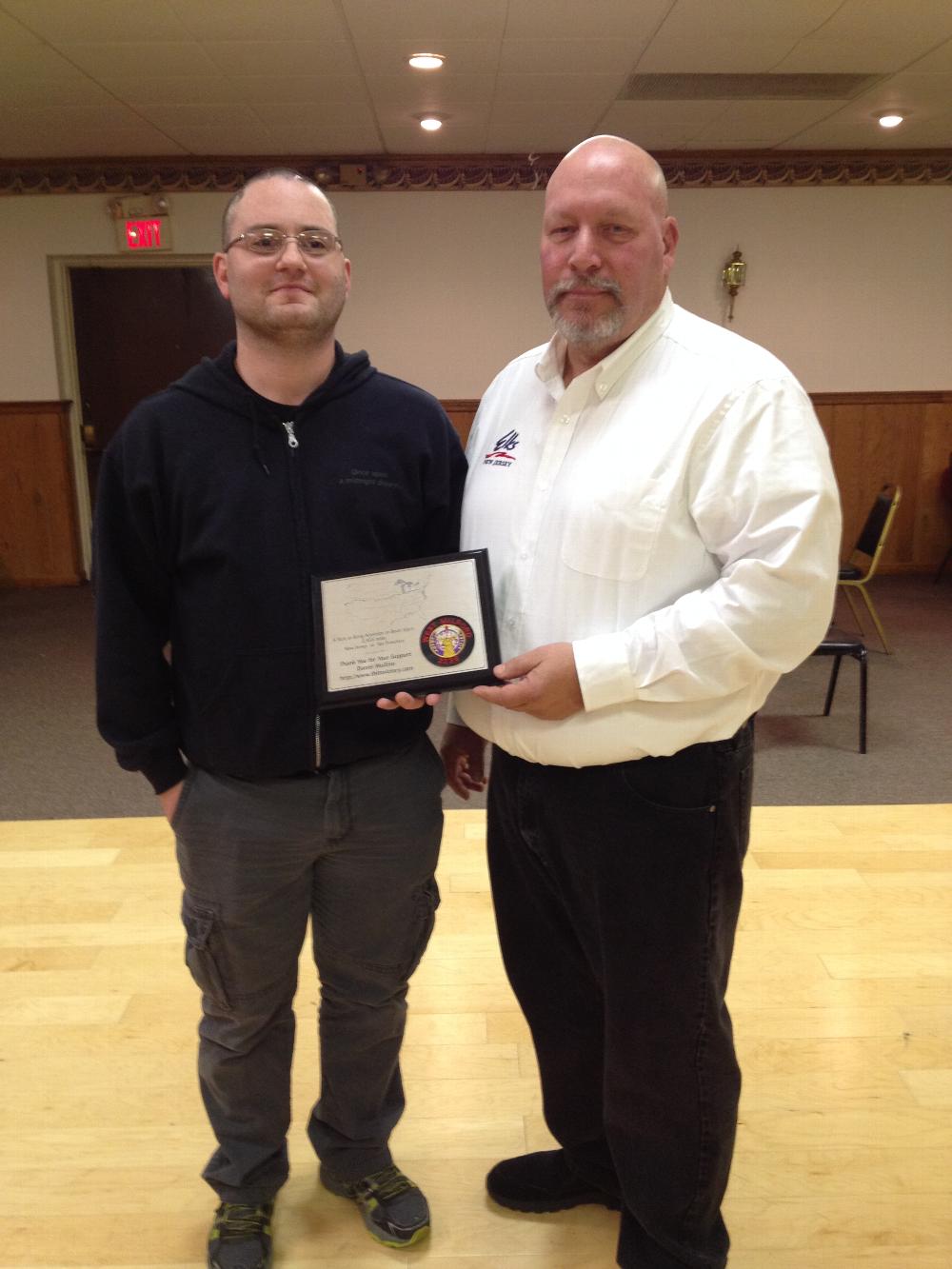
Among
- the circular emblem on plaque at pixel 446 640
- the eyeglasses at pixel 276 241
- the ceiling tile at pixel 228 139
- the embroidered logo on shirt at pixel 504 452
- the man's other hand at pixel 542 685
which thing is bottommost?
the man's other hand at pixel 542 685

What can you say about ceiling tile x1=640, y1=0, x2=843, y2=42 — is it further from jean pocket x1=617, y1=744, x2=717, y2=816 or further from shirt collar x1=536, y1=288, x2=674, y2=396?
jean pocket x1=617, y1=744, x2=717, y2=816

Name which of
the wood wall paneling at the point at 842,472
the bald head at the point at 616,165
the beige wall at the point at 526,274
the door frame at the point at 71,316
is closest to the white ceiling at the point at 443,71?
the beige wall at the point at 526,274

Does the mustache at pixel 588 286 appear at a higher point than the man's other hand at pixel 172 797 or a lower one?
higher

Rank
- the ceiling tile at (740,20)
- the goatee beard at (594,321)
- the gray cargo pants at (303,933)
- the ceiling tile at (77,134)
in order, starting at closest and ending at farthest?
the goatee beard at (594,321), the gray cargo pants at (303,933), the ceiling tile at (740,20), the ceiling tile at (77,134)

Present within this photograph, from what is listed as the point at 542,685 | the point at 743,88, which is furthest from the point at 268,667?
the point at 743,88

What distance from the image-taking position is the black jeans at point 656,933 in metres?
1.37

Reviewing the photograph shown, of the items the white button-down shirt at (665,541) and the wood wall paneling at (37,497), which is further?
the wood wall paneling at (37,497)

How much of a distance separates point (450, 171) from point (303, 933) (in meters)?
6.38

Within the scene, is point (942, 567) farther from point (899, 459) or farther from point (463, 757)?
point (463, 757)

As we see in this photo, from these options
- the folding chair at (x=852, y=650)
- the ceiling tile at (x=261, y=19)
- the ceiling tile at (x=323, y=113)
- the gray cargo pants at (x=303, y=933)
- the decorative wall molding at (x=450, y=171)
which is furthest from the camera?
the decorative wall molding at (x=450, y=171)

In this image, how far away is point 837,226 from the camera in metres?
7.00

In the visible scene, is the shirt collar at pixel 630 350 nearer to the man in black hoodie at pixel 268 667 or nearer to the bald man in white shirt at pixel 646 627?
the bald man in white shirt at pixel 646 627

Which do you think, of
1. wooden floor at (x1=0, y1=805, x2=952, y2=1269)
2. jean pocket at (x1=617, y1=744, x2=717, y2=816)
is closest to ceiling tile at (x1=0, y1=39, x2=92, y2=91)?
wooden floor at (x1=0, y1=805, x2=952, y2=1269)

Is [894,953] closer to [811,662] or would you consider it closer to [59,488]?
[811,662]
